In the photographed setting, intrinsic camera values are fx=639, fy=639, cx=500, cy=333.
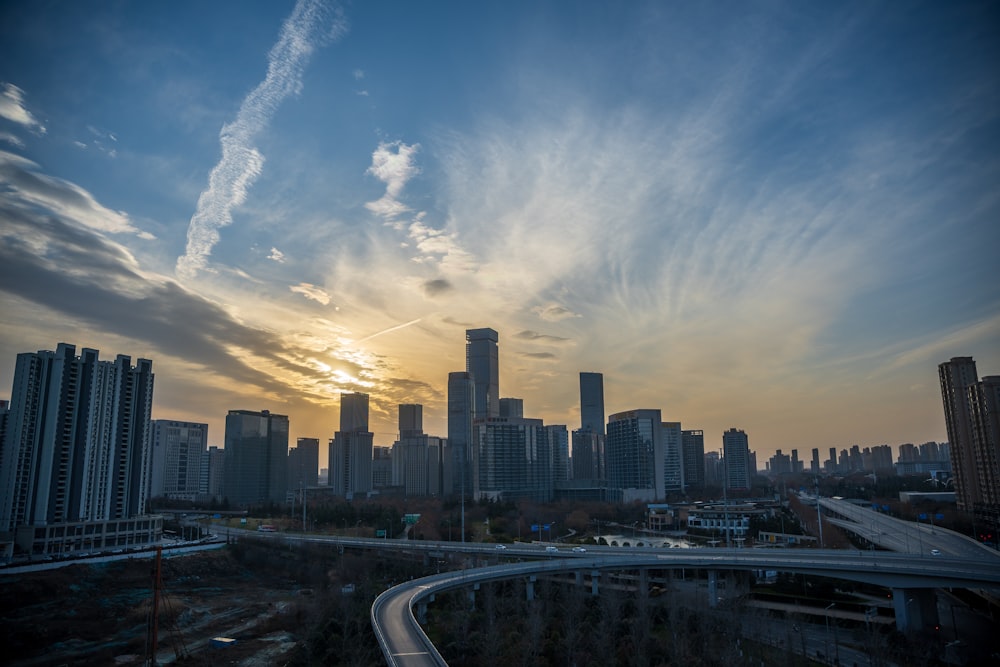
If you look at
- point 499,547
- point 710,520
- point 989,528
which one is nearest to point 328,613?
point 499,547

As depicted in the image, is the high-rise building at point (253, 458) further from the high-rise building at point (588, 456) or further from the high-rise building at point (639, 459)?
the high-rise building at point (588, 456)

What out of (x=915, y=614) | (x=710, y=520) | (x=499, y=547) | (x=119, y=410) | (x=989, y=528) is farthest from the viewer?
(x=710, y=520)

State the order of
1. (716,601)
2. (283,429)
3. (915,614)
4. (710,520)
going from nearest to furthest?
(915,614) < (716,601) < (710,520) < (283,429)

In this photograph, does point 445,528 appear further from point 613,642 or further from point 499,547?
point 613,642

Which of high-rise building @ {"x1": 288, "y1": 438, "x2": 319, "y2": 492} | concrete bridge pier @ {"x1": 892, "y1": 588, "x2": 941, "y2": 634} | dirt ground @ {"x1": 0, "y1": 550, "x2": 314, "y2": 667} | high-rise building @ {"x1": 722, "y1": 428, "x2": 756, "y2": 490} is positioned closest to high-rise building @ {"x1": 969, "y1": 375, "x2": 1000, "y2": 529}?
concrete bridge pier @ {"x1": 892, "y1": 588, "x2": 941, "y2": 634}

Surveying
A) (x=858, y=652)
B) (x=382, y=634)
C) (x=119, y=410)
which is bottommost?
(x=858, y=652)

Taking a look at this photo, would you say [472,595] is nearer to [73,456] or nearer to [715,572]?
[715,572]

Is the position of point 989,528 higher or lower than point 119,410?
lower

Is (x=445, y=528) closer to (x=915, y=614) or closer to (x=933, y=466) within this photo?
(x=915, y=614)

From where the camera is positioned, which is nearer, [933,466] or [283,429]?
[283,429]
